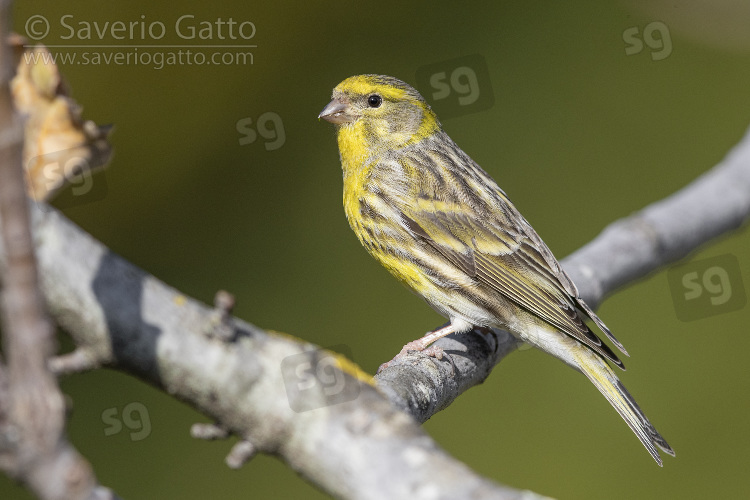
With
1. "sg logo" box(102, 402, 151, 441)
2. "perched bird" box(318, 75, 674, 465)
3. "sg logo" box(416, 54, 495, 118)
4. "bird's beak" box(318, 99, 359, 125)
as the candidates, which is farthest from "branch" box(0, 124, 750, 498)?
"sg logo" box(416, 54, 495, 118)

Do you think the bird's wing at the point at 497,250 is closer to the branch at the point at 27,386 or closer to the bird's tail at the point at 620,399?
the bird's tail at the point at 620,399

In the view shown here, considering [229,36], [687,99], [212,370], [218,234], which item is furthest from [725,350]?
[212,370]

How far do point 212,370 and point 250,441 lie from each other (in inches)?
5.9

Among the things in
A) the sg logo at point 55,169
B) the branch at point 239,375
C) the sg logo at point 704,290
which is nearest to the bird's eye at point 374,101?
the sg logo at point 704,290

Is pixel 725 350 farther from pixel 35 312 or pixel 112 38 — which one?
pixel 35 312

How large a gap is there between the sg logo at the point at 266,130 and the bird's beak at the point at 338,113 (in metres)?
0.63

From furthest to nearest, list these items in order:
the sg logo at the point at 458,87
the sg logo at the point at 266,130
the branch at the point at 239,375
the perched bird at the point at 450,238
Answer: the sg logo at the point at 458,87 → the sg logo at the point at 266,130 → the perched bird at the point at 450,238 → the branch at the point at 239,375

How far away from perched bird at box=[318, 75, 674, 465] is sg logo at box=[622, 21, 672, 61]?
1.73 metres

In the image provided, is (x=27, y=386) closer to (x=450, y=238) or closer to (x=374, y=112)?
(x=450, y=238)

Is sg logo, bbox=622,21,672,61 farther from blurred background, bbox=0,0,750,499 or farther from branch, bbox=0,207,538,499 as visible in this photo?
branch, bbox=0,207,538,499

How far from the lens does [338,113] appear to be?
3.90 meters

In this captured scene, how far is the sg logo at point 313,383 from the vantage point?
4.26 feet

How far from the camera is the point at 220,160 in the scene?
173 inches

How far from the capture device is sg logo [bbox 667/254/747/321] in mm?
4410
